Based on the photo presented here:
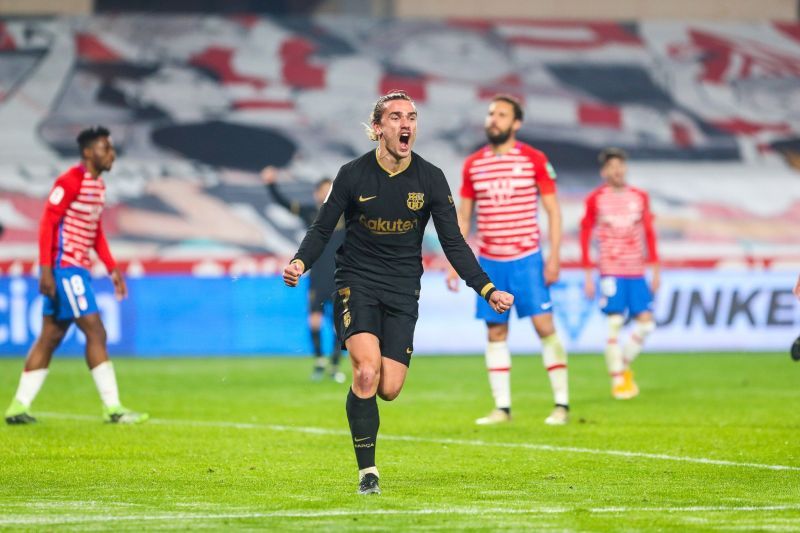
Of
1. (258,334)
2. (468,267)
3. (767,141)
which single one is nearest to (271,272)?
(258,334)

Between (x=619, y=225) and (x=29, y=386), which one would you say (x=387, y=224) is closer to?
(x=29, y=386)

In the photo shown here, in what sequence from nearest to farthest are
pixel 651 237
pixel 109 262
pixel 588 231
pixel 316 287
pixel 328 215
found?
1. pixel 328 215
2. pixel 109 262
3. pixel 588 231
4. pixel 651 237
5. pixel 316 287

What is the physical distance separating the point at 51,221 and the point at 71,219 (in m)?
0.22

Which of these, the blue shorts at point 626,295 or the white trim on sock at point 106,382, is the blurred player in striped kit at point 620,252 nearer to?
the blue shorts at point 626,295

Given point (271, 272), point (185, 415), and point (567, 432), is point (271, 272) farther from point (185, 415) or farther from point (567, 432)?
point (567, 432)

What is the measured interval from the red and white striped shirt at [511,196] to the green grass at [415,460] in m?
1.38

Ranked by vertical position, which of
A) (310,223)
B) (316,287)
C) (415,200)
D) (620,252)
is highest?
(310,223)

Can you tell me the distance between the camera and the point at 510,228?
37.1ft

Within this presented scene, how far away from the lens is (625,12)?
3488 centimetres

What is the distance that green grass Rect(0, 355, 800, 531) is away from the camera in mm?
6492

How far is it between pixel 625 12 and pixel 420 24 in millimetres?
4974

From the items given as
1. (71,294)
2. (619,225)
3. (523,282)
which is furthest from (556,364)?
(71,294)

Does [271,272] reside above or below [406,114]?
above

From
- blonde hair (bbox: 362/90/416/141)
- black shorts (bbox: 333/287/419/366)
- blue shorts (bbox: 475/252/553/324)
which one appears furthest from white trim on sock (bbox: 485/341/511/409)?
blonde hair (bbox: 362/90/416/141)
